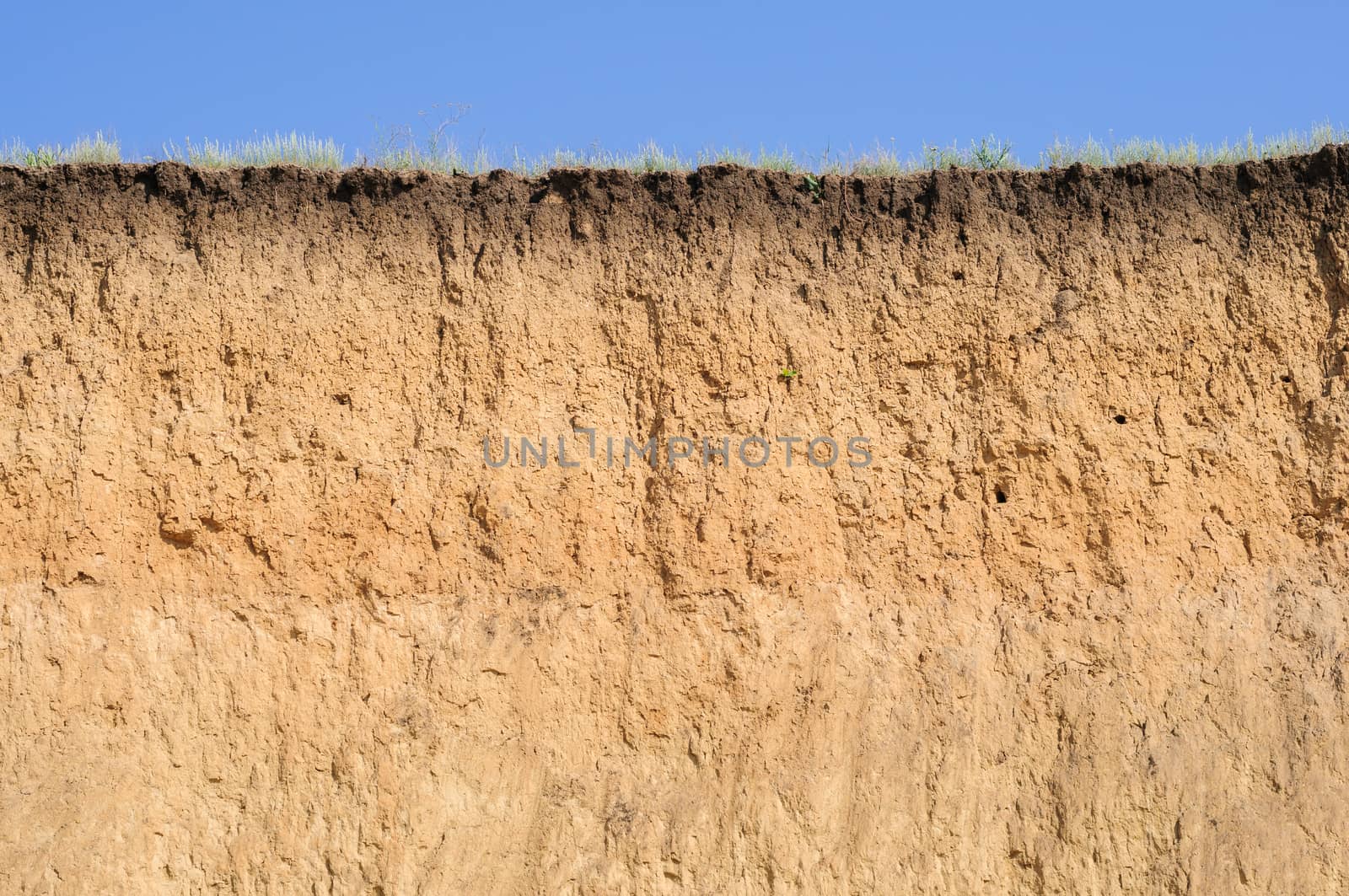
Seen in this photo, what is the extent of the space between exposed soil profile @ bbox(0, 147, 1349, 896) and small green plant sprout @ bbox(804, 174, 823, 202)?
0.7 inches

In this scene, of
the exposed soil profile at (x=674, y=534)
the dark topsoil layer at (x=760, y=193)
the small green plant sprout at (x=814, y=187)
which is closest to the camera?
the exposed soil profile at (x=674, y=534)

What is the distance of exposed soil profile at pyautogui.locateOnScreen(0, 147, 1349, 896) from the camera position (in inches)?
243

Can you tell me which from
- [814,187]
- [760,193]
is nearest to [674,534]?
[760,193]

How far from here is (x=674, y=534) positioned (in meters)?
6.57

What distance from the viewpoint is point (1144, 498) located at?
6633 mm

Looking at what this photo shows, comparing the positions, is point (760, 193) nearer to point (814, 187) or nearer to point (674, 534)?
point (814, 187)

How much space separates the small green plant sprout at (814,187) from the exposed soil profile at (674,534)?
2 centimetres

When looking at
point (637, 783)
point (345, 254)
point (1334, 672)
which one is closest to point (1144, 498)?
point (1334, 672)

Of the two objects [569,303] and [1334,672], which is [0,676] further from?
[1334,672]

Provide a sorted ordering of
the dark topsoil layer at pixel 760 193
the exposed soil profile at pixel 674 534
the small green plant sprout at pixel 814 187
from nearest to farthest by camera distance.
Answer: the exposed soil profile at pixel 674 534
the dark topsoil layer at pixel 760 193
the small green plant sprout at pixel 814 187

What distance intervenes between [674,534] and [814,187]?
7.09 feet

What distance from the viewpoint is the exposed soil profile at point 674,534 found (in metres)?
6.18

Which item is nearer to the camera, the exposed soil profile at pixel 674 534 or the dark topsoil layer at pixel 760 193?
the exposed soil profile at pixel 674 534

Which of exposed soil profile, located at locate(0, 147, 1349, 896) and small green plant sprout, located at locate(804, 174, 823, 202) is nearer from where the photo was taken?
exposed soil profile, located at locate(0, 147, 1349, 896)
